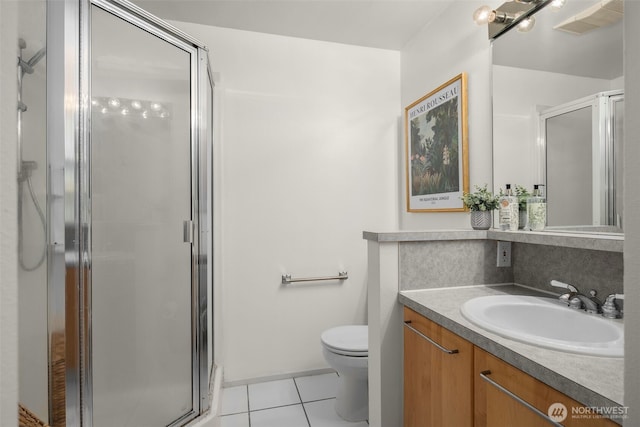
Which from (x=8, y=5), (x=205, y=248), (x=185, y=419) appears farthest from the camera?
(x=205, y=248)

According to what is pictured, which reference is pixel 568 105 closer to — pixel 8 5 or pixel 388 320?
pixel 388 320

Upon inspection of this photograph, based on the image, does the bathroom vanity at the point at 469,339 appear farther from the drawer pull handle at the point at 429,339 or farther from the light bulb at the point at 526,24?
the light bulb at the point at 526,24

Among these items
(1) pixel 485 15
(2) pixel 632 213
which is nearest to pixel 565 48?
(1) pixel 485 15

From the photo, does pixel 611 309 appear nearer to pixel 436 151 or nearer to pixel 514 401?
pixel 514 401

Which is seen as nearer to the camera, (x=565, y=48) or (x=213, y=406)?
(x=565, y=48)

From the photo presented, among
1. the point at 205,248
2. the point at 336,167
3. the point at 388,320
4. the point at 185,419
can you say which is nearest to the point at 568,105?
the point at 388,320

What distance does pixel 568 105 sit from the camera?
130cm

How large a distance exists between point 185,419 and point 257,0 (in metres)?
2.37

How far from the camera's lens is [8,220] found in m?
0.44

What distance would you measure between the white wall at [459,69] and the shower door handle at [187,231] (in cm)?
151

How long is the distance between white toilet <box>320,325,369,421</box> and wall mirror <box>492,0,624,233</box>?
3.72 ft

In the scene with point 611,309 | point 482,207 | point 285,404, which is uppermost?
point 482,207

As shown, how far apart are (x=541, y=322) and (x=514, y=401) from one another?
49cm

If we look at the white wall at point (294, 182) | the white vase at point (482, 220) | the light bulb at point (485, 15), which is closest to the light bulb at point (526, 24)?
the light bulb at point (485, 15)
